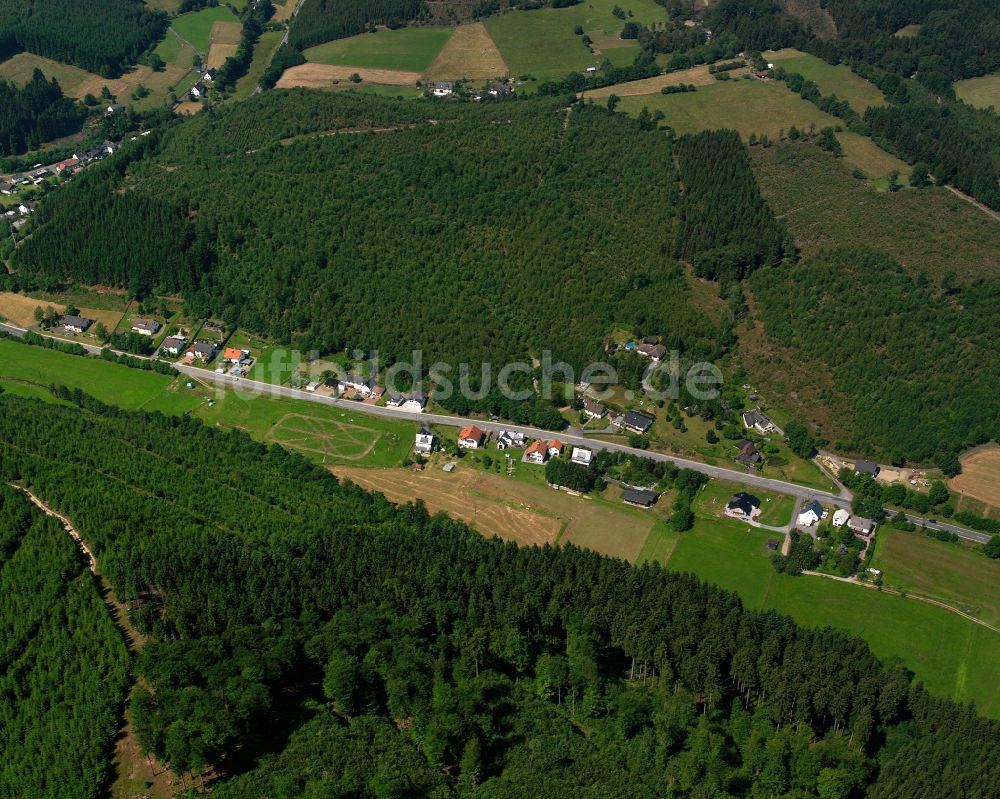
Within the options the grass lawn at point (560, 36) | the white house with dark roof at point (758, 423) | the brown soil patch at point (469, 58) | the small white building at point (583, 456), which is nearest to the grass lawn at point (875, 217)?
the white house with dark roof at point (758, 423)

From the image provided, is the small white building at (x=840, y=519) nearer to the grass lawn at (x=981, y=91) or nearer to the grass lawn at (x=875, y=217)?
the grass lawn at (x=875, y=217)

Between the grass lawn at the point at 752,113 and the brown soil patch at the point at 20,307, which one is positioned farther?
the grass lawn at the point at 752,113

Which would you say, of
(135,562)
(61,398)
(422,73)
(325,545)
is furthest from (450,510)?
(422,73)

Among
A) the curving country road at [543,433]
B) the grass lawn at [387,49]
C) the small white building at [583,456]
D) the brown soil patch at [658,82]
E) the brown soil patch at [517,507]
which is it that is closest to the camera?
the brown soil patch at [517,507]

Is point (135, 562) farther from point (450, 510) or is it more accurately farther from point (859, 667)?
point (859, 667)

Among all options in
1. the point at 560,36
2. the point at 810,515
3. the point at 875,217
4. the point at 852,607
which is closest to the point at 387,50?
the point at 560,36

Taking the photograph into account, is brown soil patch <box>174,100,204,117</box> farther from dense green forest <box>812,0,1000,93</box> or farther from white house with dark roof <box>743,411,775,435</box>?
white house with dark roof <box>743,411,775,435</box>
